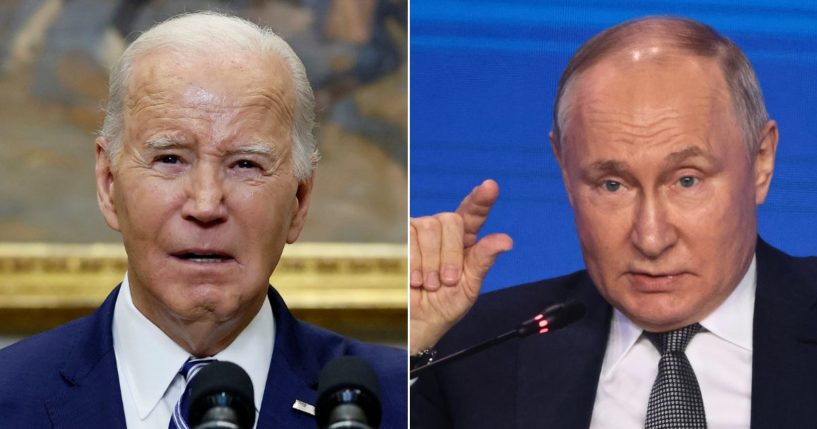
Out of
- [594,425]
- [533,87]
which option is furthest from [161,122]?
[594,425]

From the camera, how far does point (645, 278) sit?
485 cm

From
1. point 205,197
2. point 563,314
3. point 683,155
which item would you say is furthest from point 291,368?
point 683,155

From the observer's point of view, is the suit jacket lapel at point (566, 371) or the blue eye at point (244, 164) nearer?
the blue eye at point (244, 164)

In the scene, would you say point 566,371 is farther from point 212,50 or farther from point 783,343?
point 212,50

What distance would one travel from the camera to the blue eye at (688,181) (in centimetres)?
480

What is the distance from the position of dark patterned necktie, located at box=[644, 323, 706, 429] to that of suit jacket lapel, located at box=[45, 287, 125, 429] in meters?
1.76

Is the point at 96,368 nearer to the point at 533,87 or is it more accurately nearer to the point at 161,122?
the point at 161,122

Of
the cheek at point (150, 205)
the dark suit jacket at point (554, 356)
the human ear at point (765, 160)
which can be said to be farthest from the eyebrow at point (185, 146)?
the human ear at point (765, 160)

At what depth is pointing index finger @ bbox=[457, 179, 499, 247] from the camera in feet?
16.3

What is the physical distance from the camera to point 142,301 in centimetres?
461

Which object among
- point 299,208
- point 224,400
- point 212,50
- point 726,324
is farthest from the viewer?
point 726,324

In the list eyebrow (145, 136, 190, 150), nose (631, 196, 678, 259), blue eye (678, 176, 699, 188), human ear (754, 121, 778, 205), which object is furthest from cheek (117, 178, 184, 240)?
human ear (754, 121, 778, 205)

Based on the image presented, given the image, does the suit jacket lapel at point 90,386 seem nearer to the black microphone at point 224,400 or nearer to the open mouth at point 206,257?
the open mouth at point 206,257

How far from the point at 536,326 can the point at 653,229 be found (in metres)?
0.53
